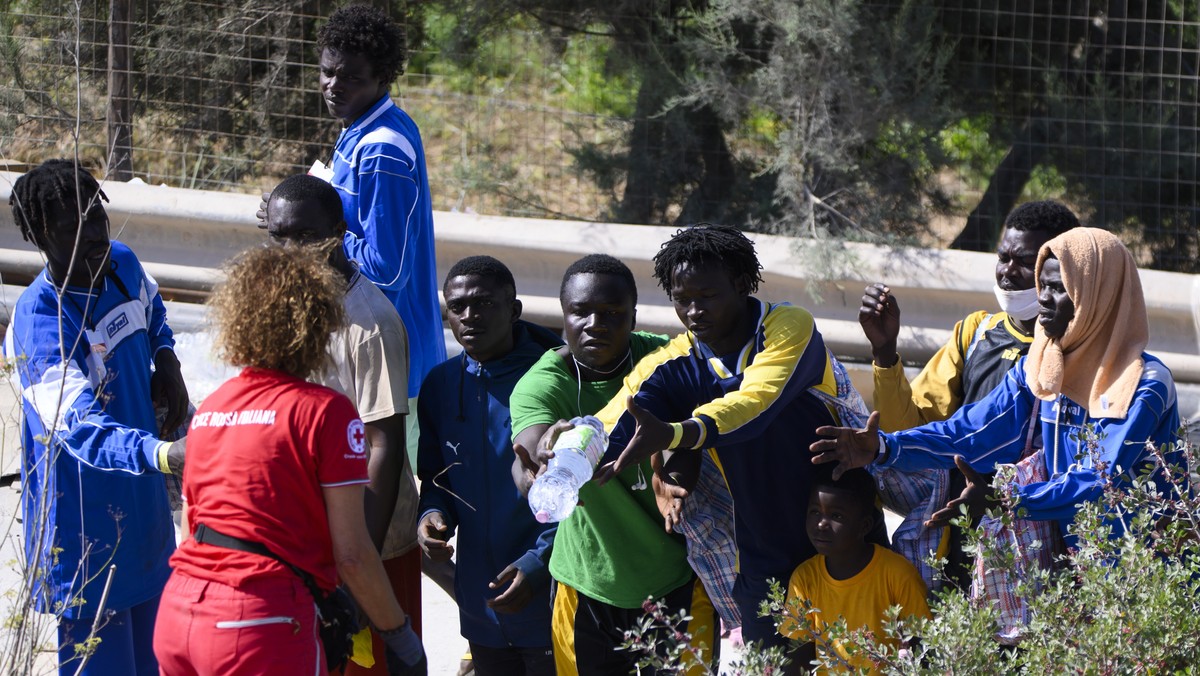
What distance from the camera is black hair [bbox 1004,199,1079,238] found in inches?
163

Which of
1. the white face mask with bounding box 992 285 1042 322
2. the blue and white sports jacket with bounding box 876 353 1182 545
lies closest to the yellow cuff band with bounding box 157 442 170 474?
the blue and white sports jacket with bounding box 876 353 1182 545

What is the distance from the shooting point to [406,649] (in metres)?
3.32

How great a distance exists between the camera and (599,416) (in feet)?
12.1

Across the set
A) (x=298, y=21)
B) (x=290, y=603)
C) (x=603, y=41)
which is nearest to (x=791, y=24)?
(x=603, y=41)

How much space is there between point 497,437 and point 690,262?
2.69ft

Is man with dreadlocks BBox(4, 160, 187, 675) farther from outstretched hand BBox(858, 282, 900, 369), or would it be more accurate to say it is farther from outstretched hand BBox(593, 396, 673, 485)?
outstretched hand BBox(858, 282, 900, 369)

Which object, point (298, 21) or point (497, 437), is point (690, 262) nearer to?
point (497, 437)

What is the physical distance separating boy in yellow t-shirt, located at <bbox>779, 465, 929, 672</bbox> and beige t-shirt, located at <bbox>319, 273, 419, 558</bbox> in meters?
1.18

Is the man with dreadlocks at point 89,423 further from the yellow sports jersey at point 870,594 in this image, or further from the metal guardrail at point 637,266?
the metal guardrail at point 637,266

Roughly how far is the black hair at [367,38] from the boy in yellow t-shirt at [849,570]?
7.11 ft

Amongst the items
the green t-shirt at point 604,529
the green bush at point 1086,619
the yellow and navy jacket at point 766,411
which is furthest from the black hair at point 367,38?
the green bush at point 1086,619

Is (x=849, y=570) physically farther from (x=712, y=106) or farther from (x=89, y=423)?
(x=712, y=106)

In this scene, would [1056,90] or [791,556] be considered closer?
[791,556]

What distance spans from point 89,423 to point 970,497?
93.0 inches
